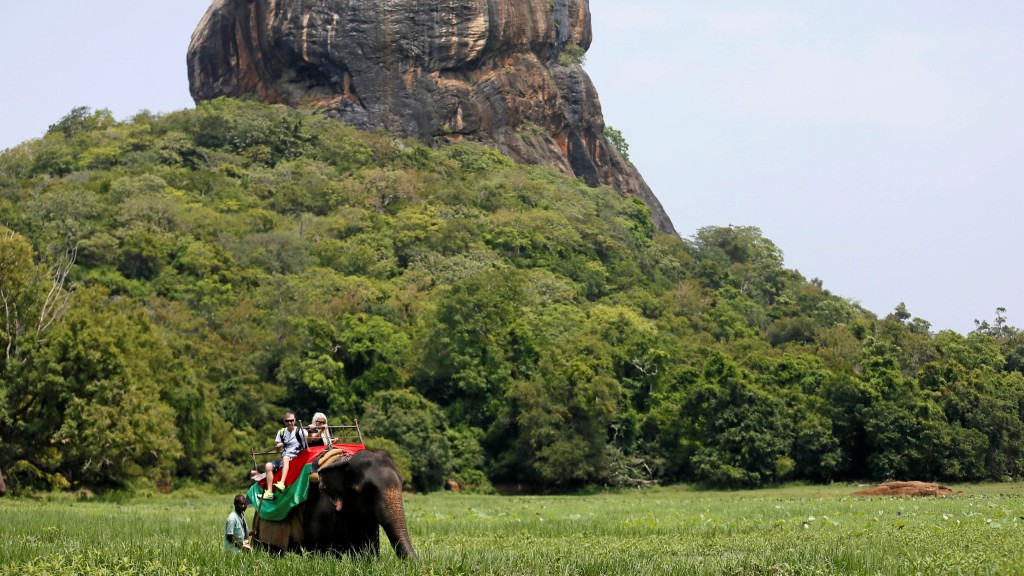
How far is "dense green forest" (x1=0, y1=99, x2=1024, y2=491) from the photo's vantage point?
37438 mm

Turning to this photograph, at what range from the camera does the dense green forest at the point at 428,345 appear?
3744 centimetres

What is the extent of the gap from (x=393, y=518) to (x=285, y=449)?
192 centimetres

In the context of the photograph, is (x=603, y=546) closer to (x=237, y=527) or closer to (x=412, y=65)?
(x=237, y=527)

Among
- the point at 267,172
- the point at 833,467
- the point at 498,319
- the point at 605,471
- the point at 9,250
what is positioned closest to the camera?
the point at 9,250

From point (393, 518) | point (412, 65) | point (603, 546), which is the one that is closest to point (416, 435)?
point (603, 546)

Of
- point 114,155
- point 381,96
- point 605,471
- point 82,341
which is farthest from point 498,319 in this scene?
point 381,96

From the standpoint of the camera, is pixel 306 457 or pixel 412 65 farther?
pixel 412 65

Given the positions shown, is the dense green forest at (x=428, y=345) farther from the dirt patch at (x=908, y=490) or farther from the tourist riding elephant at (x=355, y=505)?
the tourist riding elephant at (x=355, y=505)

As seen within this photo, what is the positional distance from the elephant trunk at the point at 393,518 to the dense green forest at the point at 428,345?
2529 centimetres

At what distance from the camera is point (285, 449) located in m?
12.9

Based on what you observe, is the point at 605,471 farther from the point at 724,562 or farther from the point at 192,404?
the point at 724,562

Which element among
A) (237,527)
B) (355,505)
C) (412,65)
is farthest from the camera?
(412,65)

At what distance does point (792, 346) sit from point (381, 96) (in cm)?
5162

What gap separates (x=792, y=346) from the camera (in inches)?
2670
